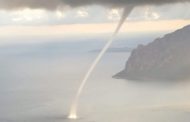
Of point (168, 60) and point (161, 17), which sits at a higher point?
point (161, 17)

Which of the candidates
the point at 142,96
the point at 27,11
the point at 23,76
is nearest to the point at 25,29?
the point at 27,11

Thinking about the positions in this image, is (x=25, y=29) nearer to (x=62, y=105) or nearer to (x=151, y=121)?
(x=62, y=105)

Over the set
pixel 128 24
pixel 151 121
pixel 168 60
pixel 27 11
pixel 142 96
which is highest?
pixel 27 11

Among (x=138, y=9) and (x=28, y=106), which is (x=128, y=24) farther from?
(x=28, y=106)
